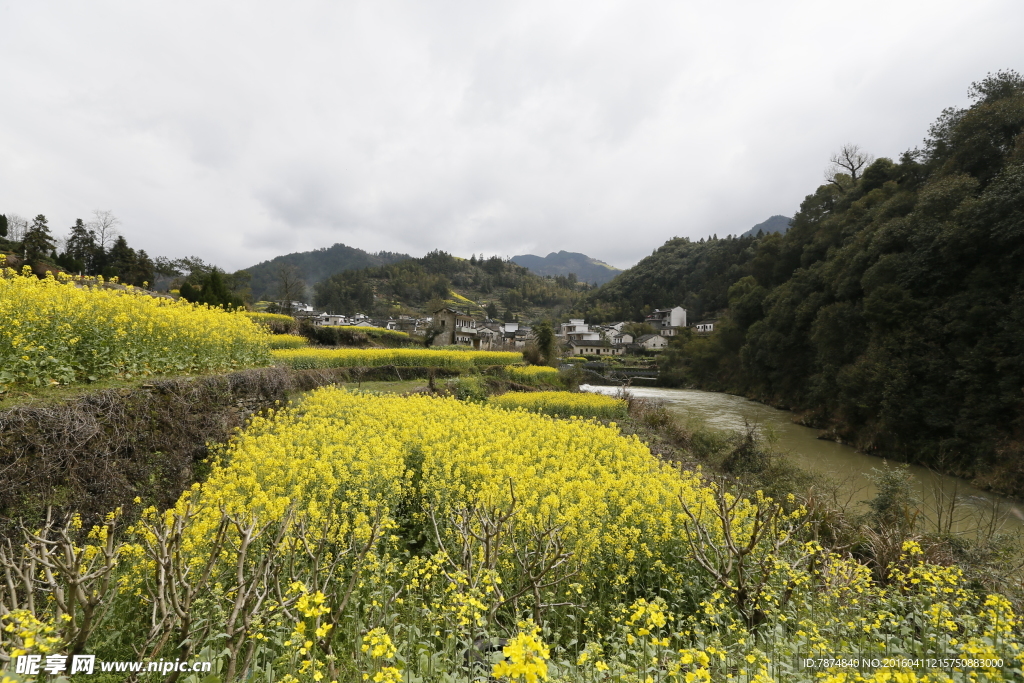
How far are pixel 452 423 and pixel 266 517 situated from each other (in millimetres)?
3974

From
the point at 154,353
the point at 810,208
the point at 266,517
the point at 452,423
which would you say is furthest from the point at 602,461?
the point at 810,208

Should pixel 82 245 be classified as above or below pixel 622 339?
above

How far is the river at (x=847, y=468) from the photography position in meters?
9.20

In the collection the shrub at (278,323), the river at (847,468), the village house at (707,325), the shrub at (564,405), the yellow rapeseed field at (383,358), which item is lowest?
the river at (847,468)

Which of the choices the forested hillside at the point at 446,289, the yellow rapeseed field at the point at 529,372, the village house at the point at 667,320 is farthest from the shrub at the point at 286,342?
the forested hillside at the point at 446,289

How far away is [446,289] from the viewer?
104 metres

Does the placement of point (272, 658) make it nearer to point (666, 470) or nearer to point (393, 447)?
point (393, 447)

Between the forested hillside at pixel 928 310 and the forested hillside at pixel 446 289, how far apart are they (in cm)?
6492

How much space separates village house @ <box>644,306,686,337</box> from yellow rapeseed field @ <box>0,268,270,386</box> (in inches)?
2399

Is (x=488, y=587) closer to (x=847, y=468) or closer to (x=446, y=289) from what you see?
(x=847, y=468)

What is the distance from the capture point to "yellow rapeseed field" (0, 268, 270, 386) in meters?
5.40

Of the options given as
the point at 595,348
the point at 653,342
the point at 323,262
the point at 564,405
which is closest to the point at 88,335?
the point at 564,405

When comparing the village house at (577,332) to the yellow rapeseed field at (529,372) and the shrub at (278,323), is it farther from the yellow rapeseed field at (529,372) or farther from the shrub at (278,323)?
the yellow rapeseed field at (529,372)

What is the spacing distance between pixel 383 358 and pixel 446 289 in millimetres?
88519
